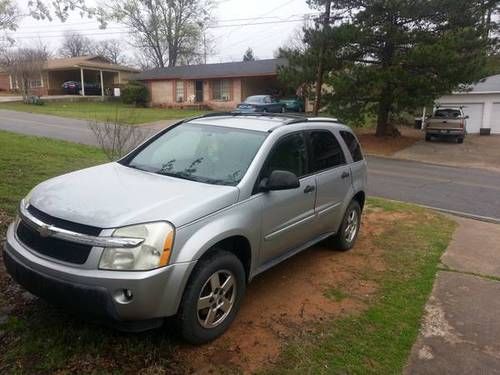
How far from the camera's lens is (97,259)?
2977 mm

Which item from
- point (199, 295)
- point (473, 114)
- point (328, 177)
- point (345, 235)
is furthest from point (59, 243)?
point (473, 114)

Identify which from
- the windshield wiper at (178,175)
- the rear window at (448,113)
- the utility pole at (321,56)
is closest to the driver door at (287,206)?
the windshield wiper at (178,175)

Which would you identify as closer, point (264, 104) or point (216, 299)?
point (216, 299)

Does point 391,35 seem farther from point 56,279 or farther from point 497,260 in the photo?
point 56,279

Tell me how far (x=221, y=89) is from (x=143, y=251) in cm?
3814

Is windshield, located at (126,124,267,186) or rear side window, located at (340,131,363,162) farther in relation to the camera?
rear side window, located at (340,131,363,162)

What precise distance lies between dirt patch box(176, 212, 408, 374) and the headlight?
31.8 inches

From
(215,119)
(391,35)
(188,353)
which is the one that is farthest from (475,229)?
(391,35)

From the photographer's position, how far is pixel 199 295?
131 inches

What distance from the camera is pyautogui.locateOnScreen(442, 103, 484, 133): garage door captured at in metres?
29.1

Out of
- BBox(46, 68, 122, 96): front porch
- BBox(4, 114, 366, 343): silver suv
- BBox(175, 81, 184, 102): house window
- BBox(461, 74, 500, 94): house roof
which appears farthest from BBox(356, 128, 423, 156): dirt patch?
BBox(46, 68, 122, 96): front porch

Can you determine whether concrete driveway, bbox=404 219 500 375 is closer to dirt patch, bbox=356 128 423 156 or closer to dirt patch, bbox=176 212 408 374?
dirt patch, bbox=176 212 408 374

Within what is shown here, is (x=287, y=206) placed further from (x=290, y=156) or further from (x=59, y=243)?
(x=59, y=243)

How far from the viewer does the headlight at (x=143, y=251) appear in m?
2.98
